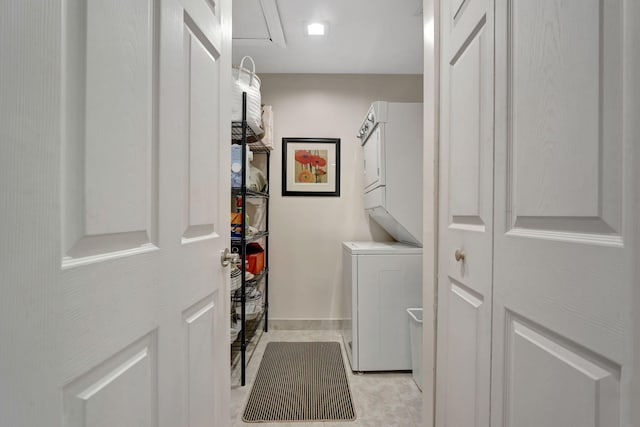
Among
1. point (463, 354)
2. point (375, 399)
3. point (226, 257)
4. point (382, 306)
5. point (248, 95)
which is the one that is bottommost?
point (375, 399)

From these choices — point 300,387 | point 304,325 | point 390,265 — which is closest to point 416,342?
point 390,265

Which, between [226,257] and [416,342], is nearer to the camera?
[226,257]

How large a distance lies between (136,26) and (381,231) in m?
2.65

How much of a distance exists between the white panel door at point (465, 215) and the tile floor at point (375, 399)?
62cm

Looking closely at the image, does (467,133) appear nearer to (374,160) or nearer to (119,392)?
(119,392)

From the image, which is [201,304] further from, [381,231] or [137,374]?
[381,231]

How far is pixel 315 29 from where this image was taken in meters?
2.30

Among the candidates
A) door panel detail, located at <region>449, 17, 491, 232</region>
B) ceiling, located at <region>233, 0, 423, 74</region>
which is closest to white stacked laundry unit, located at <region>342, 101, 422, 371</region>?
ceiling, located at <region>233, 0, 423, 74</region>

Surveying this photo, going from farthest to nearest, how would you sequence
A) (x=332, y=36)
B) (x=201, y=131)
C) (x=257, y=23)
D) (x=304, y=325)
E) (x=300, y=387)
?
(x=304, y=325), (x=332, y=36), (x=257, y=23), (x=300, y=387), (x=201, y=131)

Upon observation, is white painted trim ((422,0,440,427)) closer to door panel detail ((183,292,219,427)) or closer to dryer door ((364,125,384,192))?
door panel detail ((183,292,219,427))

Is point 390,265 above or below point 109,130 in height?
below

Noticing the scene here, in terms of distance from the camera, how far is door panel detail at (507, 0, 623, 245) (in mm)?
496

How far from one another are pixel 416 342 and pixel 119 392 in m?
1.78

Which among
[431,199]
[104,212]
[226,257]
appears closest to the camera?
[104,212]
